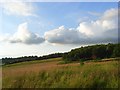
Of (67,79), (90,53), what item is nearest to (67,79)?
(67,79)

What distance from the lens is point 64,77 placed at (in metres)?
10.8

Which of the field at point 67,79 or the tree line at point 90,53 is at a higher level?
the tree line at point 90,53

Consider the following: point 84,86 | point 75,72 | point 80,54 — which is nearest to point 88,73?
point 75,72

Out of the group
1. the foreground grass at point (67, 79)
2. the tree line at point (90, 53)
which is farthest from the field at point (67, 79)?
the tree line at point (90, 53)

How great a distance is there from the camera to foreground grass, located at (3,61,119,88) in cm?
962

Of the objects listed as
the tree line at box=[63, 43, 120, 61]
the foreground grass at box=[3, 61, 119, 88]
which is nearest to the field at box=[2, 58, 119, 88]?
the foreground grass at box=[3, 61, 119, 88]

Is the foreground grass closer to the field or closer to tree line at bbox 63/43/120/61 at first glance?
the field

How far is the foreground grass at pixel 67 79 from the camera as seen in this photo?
9.62 meters

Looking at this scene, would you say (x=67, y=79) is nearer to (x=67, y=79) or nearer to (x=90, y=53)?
(x=67, y=79)

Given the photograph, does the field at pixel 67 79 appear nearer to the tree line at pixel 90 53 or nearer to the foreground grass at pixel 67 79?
the foreground grass at pixel 67 79

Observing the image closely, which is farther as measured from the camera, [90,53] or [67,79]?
[90,53]

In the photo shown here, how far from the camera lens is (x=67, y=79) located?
34.6ft

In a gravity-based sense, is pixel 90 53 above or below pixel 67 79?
above

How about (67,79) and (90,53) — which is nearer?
(67,79)
